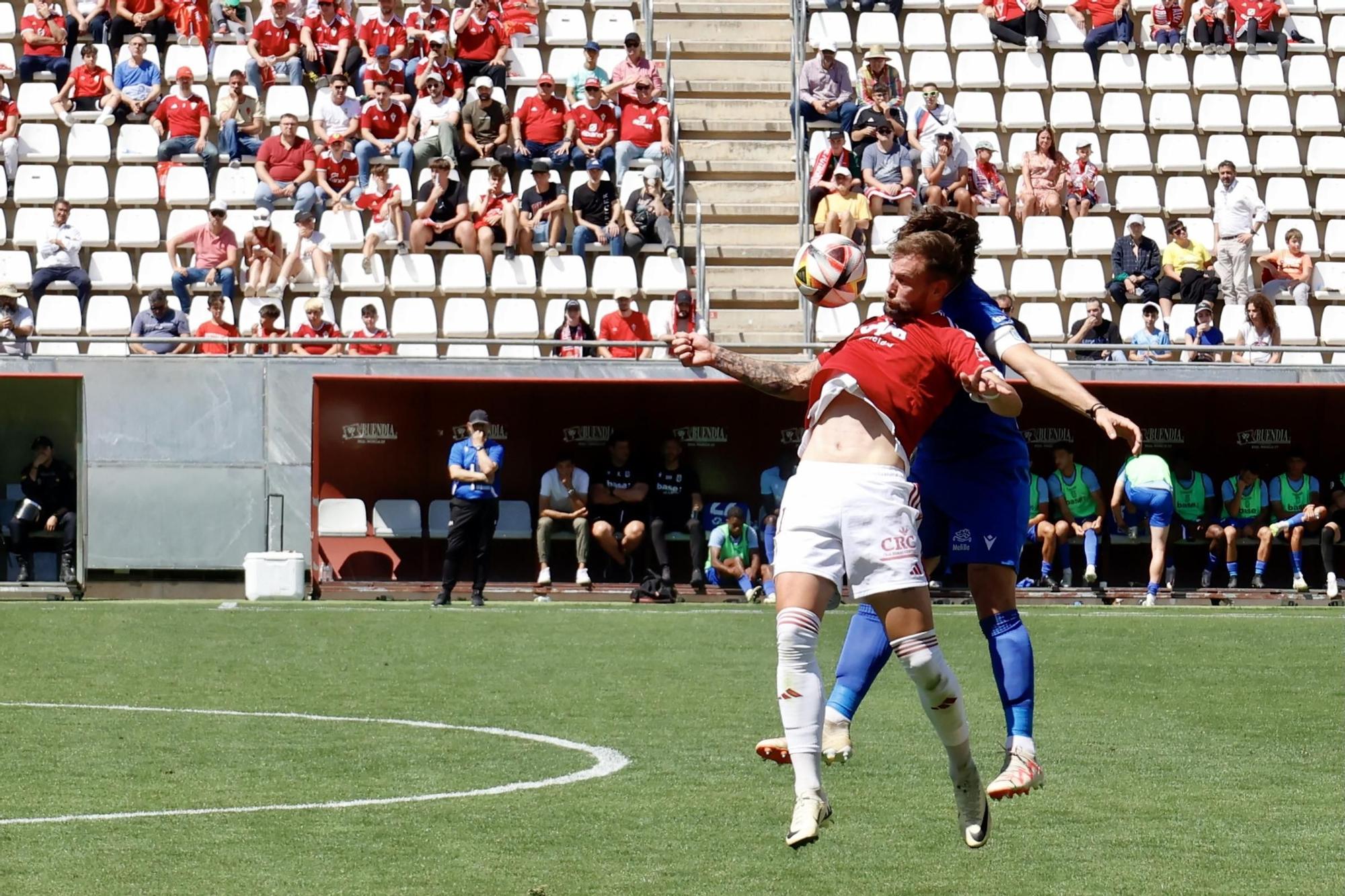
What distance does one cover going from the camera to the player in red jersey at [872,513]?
641 cm

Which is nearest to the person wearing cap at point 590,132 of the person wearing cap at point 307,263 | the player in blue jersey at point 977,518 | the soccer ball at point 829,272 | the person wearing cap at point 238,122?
the person wearing cap at point 307,263

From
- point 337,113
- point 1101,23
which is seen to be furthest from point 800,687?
point 1101,23

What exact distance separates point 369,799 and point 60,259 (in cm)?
1564

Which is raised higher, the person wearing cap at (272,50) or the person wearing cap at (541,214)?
the person wearing cap at (272,50)

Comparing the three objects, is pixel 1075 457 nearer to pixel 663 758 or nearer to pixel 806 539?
pixel 663 758

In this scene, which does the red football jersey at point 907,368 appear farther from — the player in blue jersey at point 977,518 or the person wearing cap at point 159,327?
the person wearing cap at point 159,327

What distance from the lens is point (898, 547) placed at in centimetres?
642

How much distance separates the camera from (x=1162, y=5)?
26.6 m

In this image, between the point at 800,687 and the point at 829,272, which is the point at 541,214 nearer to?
the point at 829,272

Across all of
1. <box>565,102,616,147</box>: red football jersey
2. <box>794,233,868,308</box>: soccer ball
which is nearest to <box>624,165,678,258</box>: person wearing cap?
<box>565,102,616,147</box>: red football jersey

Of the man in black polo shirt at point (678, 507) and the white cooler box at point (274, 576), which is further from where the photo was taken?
the man in black polo shirt at point (678, 507)

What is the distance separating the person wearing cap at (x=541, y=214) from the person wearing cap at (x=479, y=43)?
6.55 ft

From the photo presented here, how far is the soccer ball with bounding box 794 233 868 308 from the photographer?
7402 mm

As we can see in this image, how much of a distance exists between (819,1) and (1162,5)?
4574 mm
